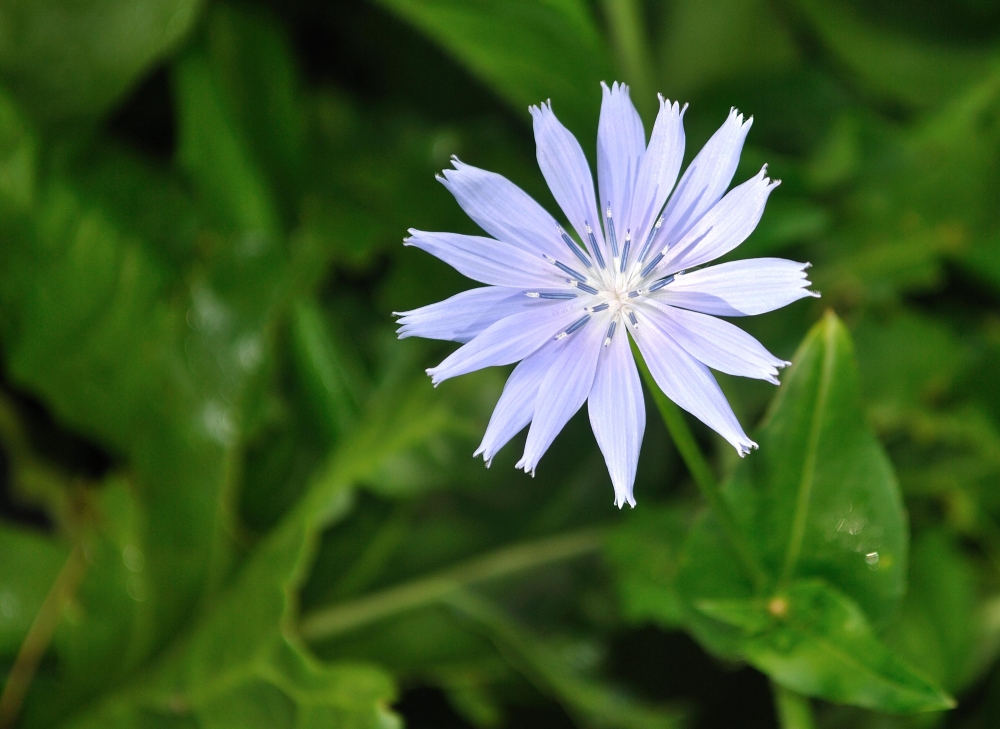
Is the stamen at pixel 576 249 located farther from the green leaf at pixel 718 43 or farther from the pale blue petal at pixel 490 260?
the green leaf at pixel 718 43

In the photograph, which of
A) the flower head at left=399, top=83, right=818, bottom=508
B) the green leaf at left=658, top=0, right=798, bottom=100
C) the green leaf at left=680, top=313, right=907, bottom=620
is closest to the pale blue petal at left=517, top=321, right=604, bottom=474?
the flower head at left=399, top=83, right=818, bottom=508

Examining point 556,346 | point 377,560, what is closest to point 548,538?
point 377,560

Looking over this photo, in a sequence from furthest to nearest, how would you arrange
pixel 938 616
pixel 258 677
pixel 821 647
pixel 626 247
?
pixel 938 616 → pixel 258 677 → pixel 821 647 → pixel 626 247

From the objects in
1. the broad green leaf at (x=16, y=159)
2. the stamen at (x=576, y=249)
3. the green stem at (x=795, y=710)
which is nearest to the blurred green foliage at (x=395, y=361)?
the broad green leaf at (x=16, y=159)

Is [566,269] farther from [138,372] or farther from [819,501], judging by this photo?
[138,372]

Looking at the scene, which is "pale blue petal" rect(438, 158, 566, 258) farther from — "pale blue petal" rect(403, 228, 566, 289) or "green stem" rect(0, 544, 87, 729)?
"green stem" rect(0, 544, 87, 729)

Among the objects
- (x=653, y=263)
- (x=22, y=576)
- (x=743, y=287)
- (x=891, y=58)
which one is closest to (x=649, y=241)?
(x=653, y=263)

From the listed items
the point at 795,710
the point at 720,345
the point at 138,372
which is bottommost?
the point at 795,710
